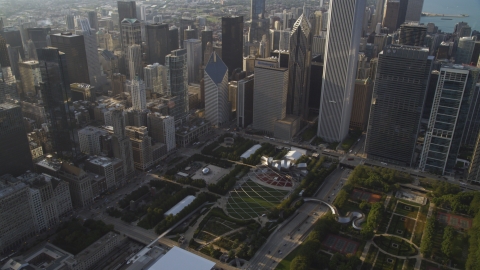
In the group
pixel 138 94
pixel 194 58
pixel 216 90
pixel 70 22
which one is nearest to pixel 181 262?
pixel 138 94

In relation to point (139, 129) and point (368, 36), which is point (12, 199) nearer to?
point (139, 129)

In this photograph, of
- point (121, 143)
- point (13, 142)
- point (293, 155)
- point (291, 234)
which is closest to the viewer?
point (291, 234)

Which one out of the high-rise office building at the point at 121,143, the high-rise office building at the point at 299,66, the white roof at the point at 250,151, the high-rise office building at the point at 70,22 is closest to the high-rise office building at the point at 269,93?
the high-rise office building at the point at 299,66

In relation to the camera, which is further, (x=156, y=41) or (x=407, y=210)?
(x=156, y=41)

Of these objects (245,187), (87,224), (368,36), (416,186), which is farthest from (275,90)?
(368,36)

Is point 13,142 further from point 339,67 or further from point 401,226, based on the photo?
point 339,67

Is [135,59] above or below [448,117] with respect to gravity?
above

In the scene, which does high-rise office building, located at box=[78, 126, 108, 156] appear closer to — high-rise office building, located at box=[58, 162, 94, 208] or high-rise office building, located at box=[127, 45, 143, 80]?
high-rise office building, located at box=[58, 162, 94, 208]
